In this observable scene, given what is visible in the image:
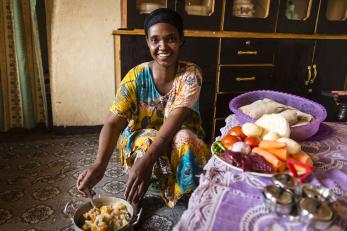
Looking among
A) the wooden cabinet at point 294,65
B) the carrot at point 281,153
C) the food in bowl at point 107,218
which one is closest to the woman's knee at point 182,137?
the food in bowl at point 107,218

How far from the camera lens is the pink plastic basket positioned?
949 mm

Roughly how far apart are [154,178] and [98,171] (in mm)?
396

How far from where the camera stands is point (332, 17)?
2.39 meters

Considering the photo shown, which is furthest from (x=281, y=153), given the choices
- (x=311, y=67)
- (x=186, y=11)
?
(x=311, y=67)

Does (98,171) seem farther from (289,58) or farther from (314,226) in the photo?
(289,58)

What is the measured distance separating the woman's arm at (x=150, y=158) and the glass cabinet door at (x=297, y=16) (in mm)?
1305

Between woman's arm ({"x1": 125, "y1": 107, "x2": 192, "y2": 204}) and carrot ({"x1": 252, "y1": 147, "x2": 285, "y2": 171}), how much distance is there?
486 mm

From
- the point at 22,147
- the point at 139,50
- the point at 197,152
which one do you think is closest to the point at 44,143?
the point at 22,147

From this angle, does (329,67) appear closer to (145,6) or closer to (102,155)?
(145,6)

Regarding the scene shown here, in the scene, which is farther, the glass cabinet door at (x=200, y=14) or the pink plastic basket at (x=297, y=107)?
the glass cabinet door at (x=200, y=14)

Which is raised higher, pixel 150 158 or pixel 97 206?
pixel 150 158

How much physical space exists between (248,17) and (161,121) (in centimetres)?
115

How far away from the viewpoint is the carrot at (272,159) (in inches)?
28.4

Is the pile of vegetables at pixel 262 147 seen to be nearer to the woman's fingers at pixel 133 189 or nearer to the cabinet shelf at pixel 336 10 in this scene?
the woman's fingers at pixel 133 189
